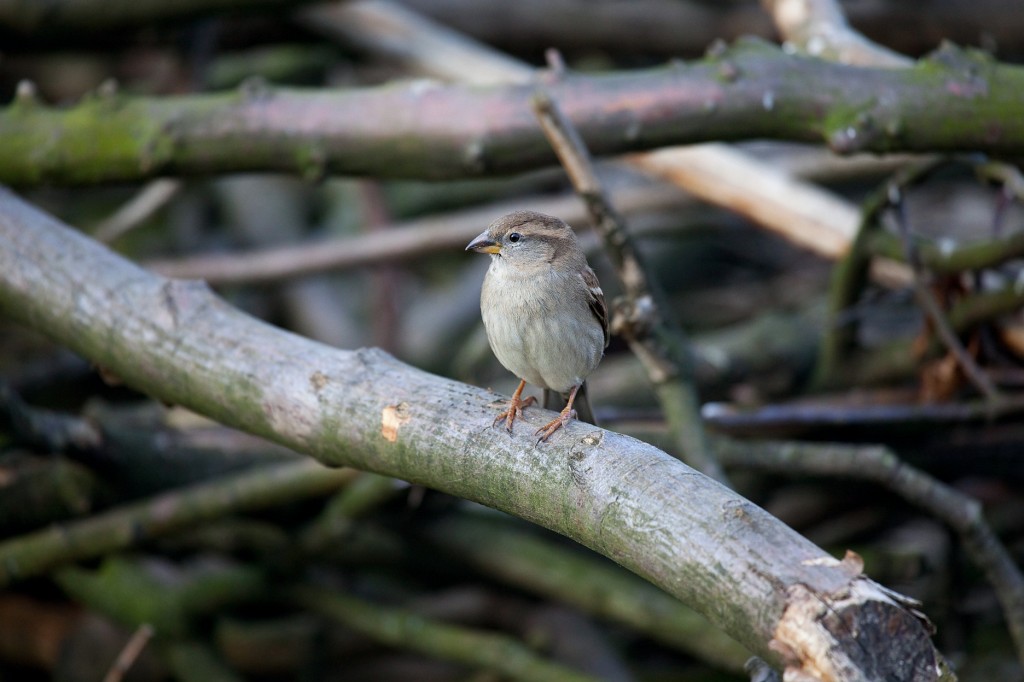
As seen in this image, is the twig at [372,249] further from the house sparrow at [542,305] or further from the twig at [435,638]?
the house sparrow at [542,305]

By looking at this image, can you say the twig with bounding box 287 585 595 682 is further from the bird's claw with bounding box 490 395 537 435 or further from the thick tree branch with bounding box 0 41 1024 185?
the thick tree branch with bounding box 0 41 1024 185

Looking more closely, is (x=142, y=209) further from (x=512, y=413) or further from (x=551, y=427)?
(x=551, y=427)

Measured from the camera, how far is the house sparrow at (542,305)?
3.16 m

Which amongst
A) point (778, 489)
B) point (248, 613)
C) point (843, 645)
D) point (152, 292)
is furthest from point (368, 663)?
point (843, 645)

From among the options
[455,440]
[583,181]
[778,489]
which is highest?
[583,181]

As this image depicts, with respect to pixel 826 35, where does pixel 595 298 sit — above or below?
below

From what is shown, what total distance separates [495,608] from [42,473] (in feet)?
6.43

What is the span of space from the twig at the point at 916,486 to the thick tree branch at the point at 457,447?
5.14 feet

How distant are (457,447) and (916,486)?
191 centimetres

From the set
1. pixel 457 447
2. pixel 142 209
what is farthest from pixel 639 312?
pixel 142 209

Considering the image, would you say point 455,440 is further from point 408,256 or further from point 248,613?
point 408,256

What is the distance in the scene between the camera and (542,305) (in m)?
3.18

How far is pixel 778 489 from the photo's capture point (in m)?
4.72

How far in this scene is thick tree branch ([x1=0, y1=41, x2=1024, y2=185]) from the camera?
356 cm
